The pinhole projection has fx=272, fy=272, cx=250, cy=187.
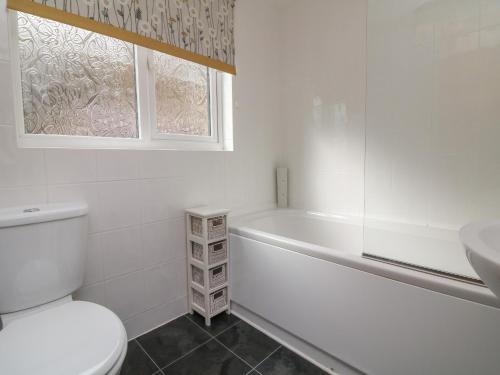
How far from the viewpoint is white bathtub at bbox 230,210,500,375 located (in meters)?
0.92

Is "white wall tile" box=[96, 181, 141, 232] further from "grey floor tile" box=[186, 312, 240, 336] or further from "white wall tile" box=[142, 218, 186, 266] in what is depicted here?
"grey floor tile" box=[186, 312, 240, 336]

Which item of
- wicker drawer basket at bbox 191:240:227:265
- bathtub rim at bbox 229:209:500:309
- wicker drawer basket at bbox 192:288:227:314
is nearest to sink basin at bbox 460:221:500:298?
bathtub rim at bbox 229:209:500:309

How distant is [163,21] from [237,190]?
46.7 inches

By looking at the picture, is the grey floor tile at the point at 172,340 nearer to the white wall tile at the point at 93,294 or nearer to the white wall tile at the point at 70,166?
the white wall tile at the point at 93,294

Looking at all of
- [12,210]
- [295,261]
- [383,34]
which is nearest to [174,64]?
[12,210]

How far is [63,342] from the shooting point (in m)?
0.85

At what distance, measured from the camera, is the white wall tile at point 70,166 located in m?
1.25

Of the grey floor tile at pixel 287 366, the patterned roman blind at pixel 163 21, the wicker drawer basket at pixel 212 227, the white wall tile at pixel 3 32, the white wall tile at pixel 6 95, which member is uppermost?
the patterned roman blind at pixel 163 21

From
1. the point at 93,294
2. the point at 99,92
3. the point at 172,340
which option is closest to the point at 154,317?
the point at 172,340

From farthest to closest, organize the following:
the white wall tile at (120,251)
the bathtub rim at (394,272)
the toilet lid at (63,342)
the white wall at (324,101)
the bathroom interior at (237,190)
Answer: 1. the white wall at (324,101)
2. the white wall tile at (120,251)
3. the bathroom interior at (237,190)
4. the bathtub rim at (394,272)
5. the toilet lid at (63,342)

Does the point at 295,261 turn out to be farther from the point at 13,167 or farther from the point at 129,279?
the point at 13,167

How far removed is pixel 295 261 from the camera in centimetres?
143

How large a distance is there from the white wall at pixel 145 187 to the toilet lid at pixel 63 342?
0.43m

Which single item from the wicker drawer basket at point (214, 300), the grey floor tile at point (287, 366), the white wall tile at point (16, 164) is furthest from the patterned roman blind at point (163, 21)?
the grey floor tile at point (287, 366)
